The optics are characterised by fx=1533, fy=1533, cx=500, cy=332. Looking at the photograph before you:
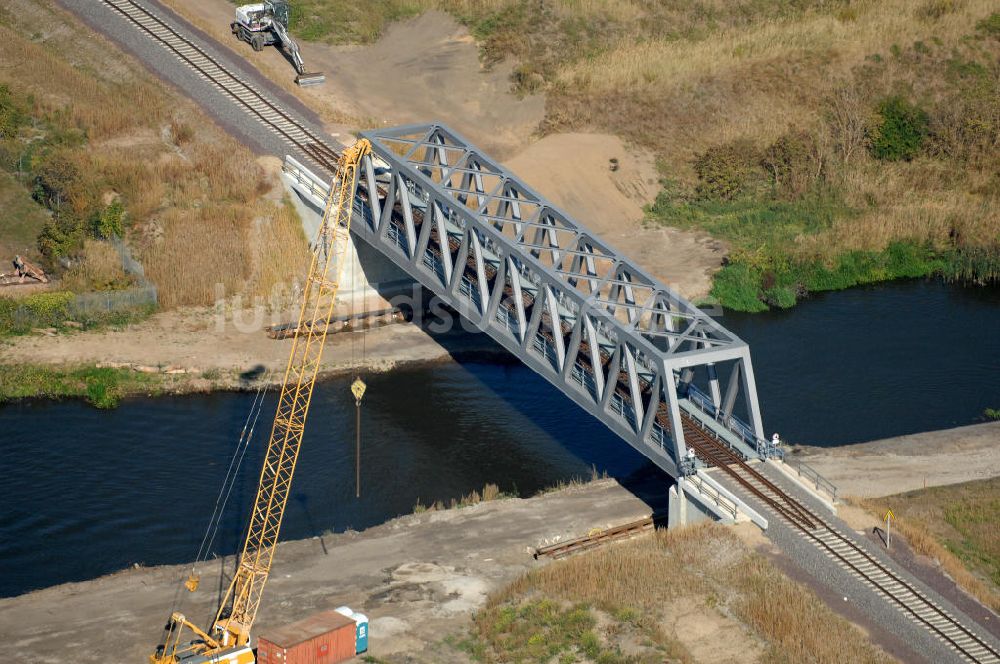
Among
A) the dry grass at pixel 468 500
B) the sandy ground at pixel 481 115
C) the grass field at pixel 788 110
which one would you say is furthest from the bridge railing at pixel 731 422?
the grass field at pixel 788 110

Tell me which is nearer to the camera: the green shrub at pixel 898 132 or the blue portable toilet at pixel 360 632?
the blue portable toilet at pixel 360 632

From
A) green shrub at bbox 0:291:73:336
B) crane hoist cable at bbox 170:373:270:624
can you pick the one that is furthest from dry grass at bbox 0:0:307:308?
crane hoist cable at bbox 170:373:270:624

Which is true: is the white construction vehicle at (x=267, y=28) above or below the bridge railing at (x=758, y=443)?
above

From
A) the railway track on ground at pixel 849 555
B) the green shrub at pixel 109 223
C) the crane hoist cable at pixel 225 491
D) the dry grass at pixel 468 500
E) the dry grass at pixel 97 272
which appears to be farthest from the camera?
the green shrub at pixel 109 223

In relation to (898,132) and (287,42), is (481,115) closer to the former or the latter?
(287,42)

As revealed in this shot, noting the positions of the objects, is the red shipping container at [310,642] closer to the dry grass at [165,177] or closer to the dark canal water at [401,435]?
the dark canal water at [401,435]

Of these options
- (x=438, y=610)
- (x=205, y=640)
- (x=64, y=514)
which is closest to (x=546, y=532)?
(x=438, y=610)

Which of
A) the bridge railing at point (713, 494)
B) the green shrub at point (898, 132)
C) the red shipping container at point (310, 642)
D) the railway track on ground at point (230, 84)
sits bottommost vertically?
the bridge railing at point (713, 494)
